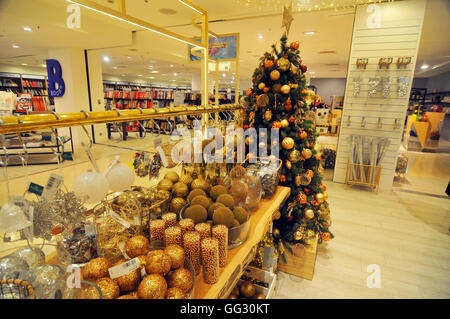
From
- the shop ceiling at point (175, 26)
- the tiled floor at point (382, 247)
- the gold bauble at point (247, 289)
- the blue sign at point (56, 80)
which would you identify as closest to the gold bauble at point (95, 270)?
the tiled floor at point (382, 247)

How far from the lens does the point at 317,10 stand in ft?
15.2

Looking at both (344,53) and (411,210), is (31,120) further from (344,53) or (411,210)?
(344,53)

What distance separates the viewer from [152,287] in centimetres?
72

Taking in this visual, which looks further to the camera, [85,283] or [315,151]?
[315,151]

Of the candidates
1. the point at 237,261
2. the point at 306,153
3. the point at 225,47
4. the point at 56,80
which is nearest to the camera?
the point at 237,261

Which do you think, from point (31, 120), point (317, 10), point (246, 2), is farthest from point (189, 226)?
point (317, 10)

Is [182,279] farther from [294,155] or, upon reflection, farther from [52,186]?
[294,155]

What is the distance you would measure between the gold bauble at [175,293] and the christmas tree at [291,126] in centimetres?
159

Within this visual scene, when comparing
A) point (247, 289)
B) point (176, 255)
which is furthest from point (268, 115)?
point (176, 255)

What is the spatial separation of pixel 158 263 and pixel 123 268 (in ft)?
0.34

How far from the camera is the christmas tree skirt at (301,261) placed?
2258 millimetres

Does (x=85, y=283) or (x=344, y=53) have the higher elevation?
(x=344, y=53)

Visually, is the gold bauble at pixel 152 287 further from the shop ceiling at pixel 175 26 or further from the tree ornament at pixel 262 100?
the shop ceiling at pixel 175 26
